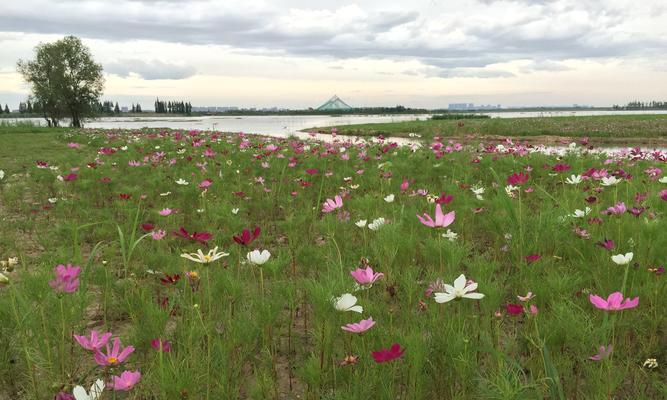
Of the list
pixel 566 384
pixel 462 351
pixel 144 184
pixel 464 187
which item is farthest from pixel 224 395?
pixel 144 184

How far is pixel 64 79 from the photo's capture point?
4225 centimetres

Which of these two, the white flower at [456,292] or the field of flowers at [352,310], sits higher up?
the white flower at [456,292]

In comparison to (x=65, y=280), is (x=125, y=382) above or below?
below

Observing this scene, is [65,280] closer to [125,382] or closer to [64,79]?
[125,382]

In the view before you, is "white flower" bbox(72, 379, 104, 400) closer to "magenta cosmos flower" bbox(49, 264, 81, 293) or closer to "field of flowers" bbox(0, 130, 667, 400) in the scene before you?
"field of flowers" bbox(0, 130, 667, 400)

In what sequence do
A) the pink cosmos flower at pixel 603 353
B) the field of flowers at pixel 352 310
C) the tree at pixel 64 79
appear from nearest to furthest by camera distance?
1. the pink cosmos flower at pixel 603 353
2. the field of flowers at pixel 352 310
3. the tree at pixel 64 79

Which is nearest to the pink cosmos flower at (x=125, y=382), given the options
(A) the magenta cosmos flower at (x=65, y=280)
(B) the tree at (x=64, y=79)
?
(A) the magenta cosmos flower at (x=65, y=280)

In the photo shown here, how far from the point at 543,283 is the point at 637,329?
0.43 metres

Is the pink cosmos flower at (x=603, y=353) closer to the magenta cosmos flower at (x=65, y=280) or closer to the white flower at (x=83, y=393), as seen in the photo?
the white flower at (x=83, y=393)

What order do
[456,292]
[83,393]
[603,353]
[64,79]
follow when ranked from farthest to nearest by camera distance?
1. [64,79]
2. [456,292]
3. [603,353]
4. [83,393]

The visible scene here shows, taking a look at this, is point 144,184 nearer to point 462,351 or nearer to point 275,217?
point 275,217

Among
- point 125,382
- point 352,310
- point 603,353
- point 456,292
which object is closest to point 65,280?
point 125,382

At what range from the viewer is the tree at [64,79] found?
42.0 metres

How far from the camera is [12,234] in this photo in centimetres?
402
